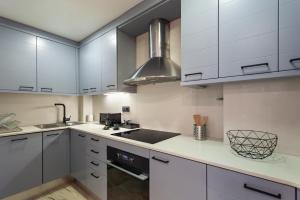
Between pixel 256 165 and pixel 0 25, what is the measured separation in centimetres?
302

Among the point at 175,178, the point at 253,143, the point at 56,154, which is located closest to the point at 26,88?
the point at 56,154

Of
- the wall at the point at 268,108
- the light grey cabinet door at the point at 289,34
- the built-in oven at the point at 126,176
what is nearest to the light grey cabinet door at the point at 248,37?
the light grey cabinet door at the point at 289,34

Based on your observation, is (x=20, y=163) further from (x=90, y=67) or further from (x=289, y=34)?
(x=289, y=34)

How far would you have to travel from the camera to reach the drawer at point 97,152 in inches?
66.4

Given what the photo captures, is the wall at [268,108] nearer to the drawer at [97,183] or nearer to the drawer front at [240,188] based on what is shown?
the drawer front at [240,188]

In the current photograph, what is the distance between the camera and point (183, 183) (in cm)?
106

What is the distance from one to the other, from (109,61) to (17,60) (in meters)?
1.24

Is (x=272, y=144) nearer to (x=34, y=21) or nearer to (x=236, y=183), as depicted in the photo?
(x=236, y=183)

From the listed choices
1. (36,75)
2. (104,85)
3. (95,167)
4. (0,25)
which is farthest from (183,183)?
(0,25)

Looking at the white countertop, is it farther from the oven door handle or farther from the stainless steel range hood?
the stainless steel range hood

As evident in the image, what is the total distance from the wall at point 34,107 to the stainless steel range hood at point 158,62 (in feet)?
5.66

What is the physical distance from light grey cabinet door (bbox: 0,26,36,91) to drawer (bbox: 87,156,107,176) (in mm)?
1360

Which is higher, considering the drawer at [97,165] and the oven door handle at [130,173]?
the oven door handle at [130,173]

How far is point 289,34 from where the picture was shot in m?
0.89
